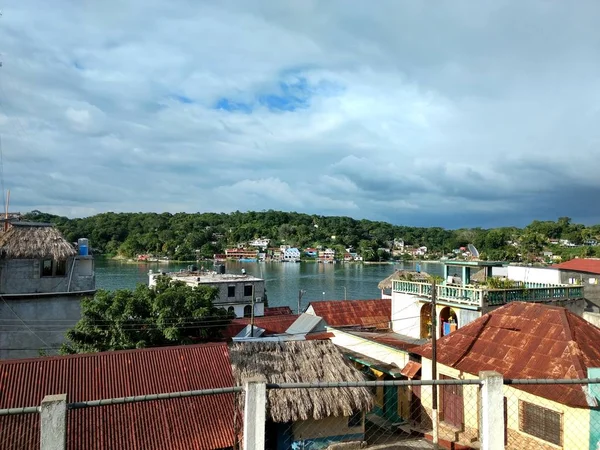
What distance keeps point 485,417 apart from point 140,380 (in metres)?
8.08

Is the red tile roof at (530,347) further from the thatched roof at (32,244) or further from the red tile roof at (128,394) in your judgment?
the thatched roof at (32,244)

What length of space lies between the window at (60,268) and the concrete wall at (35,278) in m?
0.09

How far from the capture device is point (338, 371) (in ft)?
37.0

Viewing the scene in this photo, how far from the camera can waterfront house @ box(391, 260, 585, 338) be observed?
14.8m

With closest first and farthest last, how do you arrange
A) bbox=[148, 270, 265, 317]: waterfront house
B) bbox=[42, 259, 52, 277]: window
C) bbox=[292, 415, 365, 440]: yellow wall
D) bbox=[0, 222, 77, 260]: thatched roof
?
1. bbox=[292, 415, 365, 440]: yellow wall
2. bbox=[0, 222, 77, 260]: thatched roof
3. bbox=[42, 259, 52, 277]: window
4. bbox=[148, 270, 265, 317]: waterfront house

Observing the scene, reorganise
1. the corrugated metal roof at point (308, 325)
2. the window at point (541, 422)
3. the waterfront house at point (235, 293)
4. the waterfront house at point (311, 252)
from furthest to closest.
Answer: the waterfront house at point (311, 252) → the waterfront house at point (235, 293) → the corrugated metal roof at point (308, 325) → the window at point (541, 422)

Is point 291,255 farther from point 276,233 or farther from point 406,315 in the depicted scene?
point 406,315

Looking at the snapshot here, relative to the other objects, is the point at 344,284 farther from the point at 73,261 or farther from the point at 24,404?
the point at 24,404

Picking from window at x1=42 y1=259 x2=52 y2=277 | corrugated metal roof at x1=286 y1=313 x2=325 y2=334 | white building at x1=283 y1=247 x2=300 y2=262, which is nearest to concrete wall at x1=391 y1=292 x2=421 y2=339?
corrugated metal roof at x1=286 y1=313 x2=325 y2=334

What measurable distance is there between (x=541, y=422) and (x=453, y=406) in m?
2.57

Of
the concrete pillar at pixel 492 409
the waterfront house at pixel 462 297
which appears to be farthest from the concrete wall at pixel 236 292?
the concrete pillar at pixel 492 409

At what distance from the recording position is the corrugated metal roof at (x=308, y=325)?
20.0 m

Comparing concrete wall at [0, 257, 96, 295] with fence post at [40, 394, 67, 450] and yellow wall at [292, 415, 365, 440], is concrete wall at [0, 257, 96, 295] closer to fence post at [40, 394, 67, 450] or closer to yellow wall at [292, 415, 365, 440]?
yellow wall at [292, 415, 365, 440]

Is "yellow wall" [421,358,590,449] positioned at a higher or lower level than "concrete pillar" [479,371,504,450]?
lower
